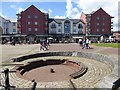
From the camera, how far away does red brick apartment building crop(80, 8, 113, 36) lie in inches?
2940

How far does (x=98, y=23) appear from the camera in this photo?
75.2m

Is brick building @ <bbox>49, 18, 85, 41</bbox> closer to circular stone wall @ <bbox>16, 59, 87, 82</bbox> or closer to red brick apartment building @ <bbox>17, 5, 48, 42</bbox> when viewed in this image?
A: red brick apartment building @ <bbox>17, 5, 48, 42</bbox>

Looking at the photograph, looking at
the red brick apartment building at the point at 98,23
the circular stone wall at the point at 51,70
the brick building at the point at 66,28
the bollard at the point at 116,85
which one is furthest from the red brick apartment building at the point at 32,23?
the bollard at the point at 116,85

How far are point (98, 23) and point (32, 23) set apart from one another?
90.7 feet

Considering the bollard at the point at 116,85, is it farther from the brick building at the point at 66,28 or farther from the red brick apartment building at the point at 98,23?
the red brick apartment building at the point at 98,23

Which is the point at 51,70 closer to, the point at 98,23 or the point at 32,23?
the point at 32,23

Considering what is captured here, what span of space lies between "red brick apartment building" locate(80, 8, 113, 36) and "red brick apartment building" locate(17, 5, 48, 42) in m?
17.9

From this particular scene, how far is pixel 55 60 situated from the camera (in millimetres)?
14164

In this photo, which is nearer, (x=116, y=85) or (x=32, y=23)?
(x=116, y=85)

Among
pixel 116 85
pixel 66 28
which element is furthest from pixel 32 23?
pixel 116 85

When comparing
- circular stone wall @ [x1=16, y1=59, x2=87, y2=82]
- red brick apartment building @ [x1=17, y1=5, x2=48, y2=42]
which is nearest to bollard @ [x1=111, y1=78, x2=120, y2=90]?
circular stone wall @ [x1=16, y1=59, x2=87, y2=82]

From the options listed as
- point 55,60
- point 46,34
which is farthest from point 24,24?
point 55,60

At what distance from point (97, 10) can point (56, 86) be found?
73443mm

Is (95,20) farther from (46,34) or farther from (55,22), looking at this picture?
(46,34)
